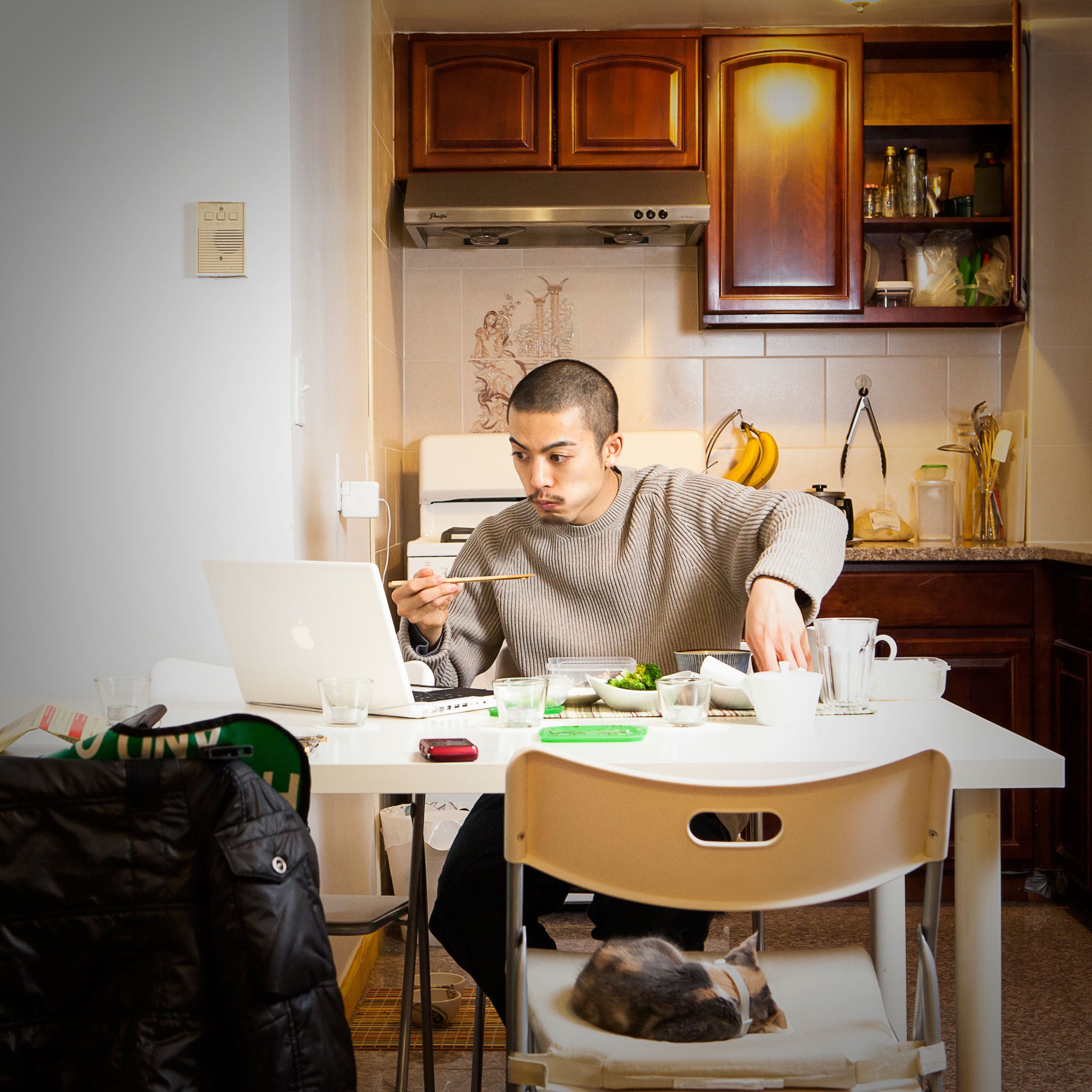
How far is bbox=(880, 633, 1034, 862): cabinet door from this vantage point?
282 cm

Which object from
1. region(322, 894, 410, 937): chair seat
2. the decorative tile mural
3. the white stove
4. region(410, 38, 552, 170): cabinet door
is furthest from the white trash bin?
region(410, 38, 552, 170): cabinet door

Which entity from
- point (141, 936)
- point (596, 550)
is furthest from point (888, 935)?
point (141, 936)

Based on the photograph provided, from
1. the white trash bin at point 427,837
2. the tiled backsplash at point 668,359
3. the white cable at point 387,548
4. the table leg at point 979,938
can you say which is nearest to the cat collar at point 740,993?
the table leg at point 979,938

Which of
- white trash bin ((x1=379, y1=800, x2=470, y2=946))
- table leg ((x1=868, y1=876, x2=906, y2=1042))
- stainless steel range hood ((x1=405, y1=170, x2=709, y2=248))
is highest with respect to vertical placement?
stainless steel range hood ((x1=405, y1=170, x2=709, y2=248))

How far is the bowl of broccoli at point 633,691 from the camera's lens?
1.41 meters

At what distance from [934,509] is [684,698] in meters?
2.25

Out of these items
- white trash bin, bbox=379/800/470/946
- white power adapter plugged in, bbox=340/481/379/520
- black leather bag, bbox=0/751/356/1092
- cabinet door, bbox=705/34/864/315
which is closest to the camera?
black leather bag, bbox=0/751/356/1092

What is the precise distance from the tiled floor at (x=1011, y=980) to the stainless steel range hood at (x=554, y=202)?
1.88 metres

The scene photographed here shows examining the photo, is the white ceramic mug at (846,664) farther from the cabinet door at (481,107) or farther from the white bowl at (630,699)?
the cabinet door at (481,107)

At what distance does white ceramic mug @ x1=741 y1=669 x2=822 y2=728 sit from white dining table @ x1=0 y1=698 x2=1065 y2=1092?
0.12 feet

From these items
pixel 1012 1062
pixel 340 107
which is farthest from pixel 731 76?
pixel 1012 1062

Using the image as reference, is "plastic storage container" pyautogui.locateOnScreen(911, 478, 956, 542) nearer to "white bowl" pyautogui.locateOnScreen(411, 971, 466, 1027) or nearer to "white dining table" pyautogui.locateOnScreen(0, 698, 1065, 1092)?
"white bowl" pyautogui.locateOnScreen(411, 971, 466, 1027)

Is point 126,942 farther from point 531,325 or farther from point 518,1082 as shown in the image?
point 531,325

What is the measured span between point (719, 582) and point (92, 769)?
1.30m
